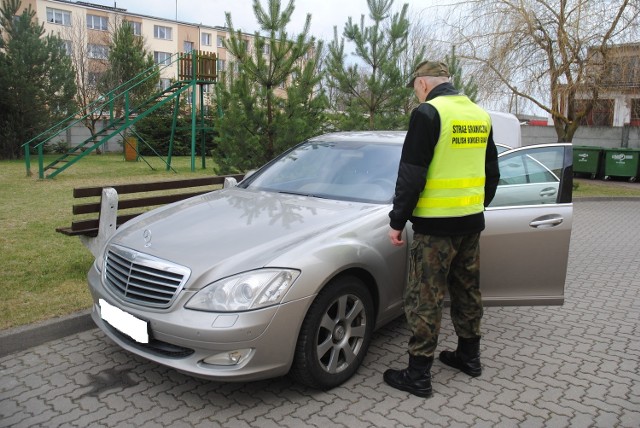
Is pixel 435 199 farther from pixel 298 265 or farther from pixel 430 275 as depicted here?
pixel 298 265

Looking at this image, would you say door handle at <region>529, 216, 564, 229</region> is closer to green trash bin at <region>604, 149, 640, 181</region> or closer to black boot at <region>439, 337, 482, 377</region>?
black boot at <region>439, 337, 482, 377</region>

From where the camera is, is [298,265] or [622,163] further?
[622,163]

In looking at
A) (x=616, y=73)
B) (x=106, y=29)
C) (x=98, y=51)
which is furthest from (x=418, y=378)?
(x=106, y=29)

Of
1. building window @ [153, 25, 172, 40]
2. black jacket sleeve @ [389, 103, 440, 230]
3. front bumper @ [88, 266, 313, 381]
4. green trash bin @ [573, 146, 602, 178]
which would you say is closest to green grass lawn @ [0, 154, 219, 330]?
front bumper @ [88, 266, 313, 381]

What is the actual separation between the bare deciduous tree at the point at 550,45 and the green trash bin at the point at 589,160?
3240 mm

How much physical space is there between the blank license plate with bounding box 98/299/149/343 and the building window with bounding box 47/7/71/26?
49.9m

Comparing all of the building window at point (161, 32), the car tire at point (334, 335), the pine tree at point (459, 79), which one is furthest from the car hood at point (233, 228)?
the building window at point (161, 32)

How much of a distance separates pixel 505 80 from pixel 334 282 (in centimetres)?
1391

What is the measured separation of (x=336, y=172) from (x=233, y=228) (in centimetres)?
123

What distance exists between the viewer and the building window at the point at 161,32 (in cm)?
5238

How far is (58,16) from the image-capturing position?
4678 centimetres

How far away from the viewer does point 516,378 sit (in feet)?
12.2

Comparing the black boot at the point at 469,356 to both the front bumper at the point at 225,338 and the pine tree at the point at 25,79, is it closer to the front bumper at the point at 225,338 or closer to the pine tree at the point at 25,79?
the front bumper at the point at 225,338

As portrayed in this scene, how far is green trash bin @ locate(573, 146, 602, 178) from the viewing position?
1848cm
